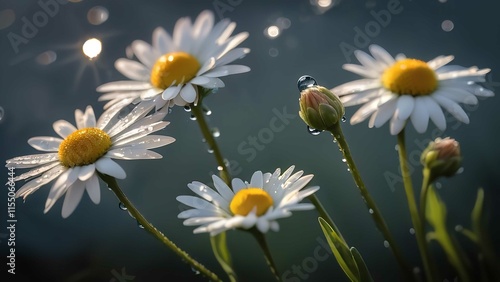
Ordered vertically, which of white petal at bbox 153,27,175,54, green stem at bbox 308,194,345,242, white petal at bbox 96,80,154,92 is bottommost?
green stem at bbox 308,194,345,242

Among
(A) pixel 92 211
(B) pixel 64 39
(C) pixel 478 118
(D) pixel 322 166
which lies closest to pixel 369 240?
(D) pixel 322 166

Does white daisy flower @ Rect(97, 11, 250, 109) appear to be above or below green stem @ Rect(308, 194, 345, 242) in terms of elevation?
above
